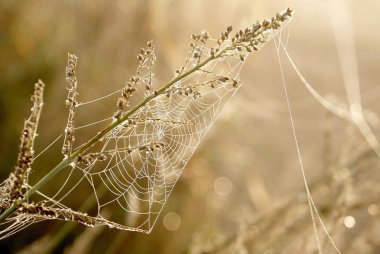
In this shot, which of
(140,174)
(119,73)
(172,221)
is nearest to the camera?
(140,174)

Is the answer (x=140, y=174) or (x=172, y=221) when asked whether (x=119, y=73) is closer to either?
(x=140, y=174)

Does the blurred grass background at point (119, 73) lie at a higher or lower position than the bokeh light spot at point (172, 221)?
higher

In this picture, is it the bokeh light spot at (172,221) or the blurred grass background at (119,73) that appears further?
the bokeh light spot at (172,221)

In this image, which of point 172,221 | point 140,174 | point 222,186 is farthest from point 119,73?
point 222,186

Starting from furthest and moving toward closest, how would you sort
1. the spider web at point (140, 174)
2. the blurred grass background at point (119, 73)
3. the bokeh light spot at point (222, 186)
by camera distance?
the bokeh light spot at point (222, 186), the blurred grass background at point (119, 73), the spider web at point (140, 174)

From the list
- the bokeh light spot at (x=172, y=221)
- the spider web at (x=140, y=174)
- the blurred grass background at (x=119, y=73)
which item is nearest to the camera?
the spider web at (x=140, y=174)

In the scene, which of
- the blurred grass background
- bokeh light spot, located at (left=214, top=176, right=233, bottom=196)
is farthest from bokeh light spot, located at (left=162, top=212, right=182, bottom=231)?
bokeh light spot, located at (left=214, top=176, right=233, bottom=196)

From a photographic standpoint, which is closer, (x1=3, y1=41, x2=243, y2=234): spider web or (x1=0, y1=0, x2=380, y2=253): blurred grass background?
(x1=3, y1=41, x2=243, y2=234): spider web

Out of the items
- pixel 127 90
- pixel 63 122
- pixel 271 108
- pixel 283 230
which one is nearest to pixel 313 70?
pixel 271 108

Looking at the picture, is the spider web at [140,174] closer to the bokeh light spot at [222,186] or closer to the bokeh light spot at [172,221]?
the bokeh light spot at [172,221]

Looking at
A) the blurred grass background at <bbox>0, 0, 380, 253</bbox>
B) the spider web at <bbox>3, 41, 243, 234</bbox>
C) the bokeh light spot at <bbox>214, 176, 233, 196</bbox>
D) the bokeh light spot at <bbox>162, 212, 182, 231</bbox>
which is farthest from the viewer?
the bokeh light spot at <bbox>214, 176, 233, 196</bbox>

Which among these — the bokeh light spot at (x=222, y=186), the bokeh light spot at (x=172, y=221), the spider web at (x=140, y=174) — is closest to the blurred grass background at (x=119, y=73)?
the bokeh light spot at (x=172, y=221)

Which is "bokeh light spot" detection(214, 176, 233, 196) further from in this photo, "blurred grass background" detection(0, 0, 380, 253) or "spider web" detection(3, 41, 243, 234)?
"spider web" detection(3, 41, 243, 234)
